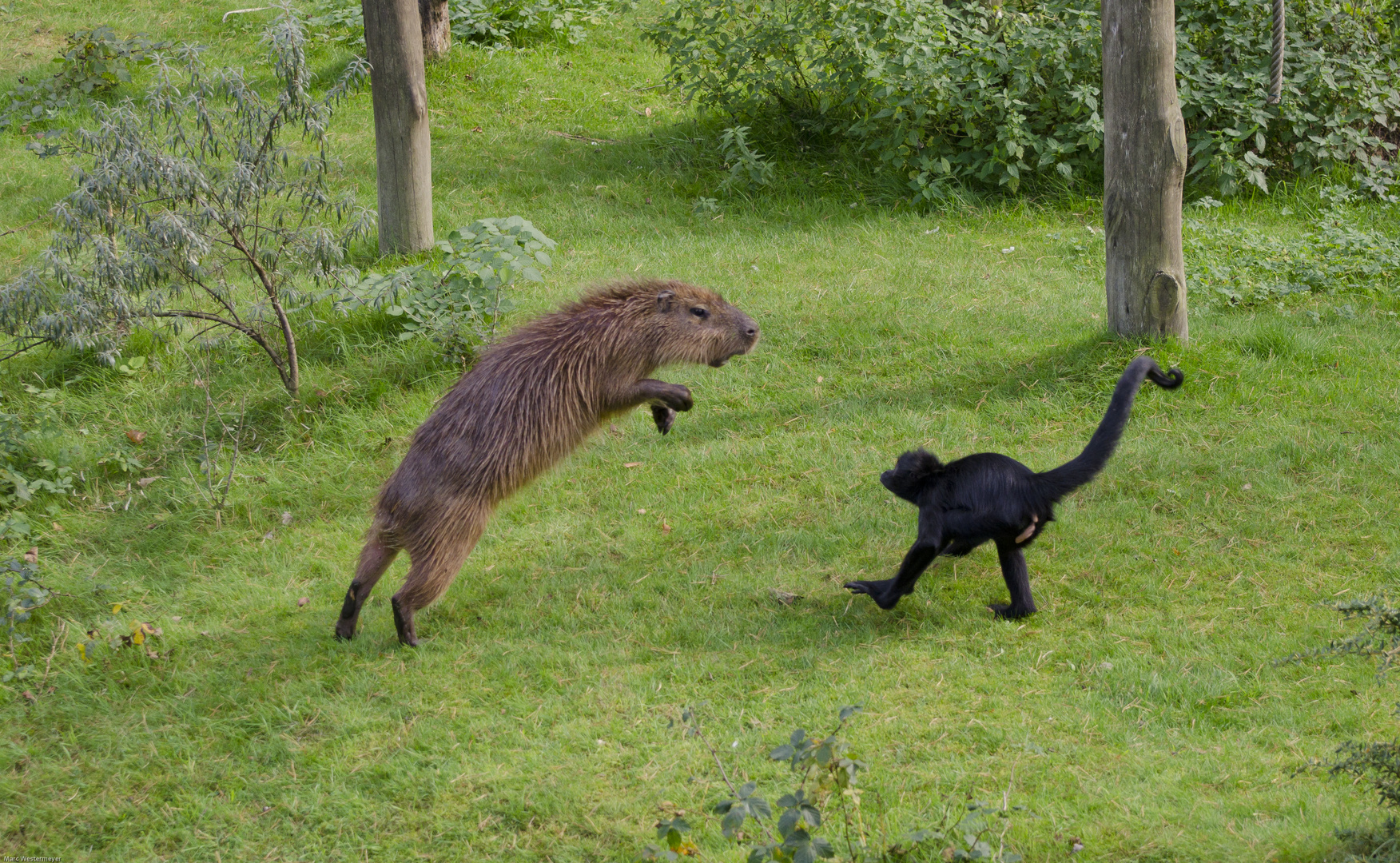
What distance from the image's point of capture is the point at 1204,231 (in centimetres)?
852

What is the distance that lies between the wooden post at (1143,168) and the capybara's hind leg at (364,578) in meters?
Result: 4.67

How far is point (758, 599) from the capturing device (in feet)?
17.0

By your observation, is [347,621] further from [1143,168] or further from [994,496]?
[1143,168]

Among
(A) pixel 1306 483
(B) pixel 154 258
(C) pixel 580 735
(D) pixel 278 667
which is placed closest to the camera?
(C) pixel 580 735

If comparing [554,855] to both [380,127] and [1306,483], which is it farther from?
[380,127]

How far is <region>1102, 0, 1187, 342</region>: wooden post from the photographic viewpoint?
656 cm

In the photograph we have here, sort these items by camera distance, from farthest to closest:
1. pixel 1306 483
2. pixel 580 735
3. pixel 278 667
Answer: pixel 1306 483 < pixel 278 667 < pixel 580 735

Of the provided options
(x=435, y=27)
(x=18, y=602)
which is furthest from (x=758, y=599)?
(x=435, y=27)

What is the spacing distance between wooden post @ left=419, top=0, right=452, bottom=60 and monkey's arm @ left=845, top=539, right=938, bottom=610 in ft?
29.4

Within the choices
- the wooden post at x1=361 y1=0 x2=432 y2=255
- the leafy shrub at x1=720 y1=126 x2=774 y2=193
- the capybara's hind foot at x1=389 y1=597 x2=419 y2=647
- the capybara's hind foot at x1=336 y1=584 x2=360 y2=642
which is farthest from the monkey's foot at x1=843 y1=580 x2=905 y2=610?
the leafy shrub at x1=720 y1=126 x2=774 y2=193

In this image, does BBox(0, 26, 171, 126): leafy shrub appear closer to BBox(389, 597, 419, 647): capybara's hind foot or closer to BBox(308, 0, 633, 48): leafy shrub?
BBox(308, 0, 633, 48): leafy shrub

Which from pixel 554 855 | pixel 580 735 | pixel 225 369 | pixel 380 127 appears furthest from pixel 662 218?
pixel 554 855

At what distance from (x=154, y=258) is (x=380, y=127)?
2.58m

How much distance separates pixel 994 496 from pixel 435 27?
9540mm
